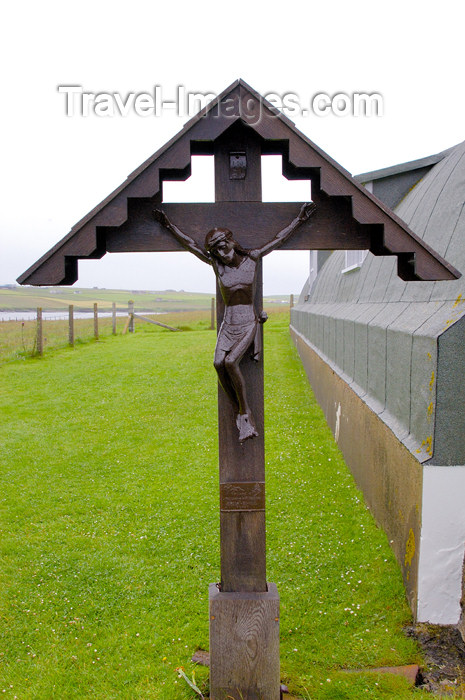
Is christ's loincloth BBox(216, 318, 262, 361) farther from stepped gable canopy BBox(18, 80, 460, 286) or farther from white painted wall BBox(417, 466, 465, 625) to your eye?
white painted wall BBox(417, 466, 465, 625)

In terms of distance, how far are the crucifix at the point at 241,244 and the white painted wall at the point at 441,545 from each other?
4.83ft

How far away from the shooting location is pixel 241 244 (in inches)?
139

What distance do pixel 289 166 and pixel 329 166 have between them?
395 millimetres

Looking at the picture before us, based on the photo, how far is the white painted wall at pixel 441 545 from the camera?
427 centimetres

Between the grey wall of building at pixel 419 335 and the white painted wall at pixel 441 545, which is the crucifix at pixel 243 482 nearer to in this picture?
the white painted wall at pixel 441 545

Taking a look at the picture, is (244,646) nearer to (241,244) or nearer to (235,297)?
(235,297)

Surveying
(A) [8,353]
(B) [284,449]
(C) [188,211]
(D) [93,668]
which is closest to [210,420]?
(B) [284,449]

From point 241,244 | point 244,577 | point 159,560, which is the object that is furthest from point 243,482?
point 159,560

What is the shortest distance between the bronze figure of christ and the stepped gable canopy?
0.30 ft

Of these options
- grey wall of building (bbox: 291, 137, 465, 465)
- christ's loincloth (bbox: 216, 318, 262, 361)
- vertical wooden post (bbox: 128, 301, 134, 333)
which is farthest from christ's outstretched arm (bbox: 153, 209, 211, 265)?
vertical wooden post (bbox: 128, 301, 134, 333)

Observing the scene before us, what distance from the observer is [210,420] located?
37.6 feet

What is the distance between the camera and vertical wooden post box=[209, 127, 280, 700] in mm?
3584

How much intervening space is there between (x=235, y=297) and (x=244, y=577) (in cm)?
189

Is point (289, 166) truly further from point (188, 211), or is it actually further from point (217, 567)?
point (217, 567)
